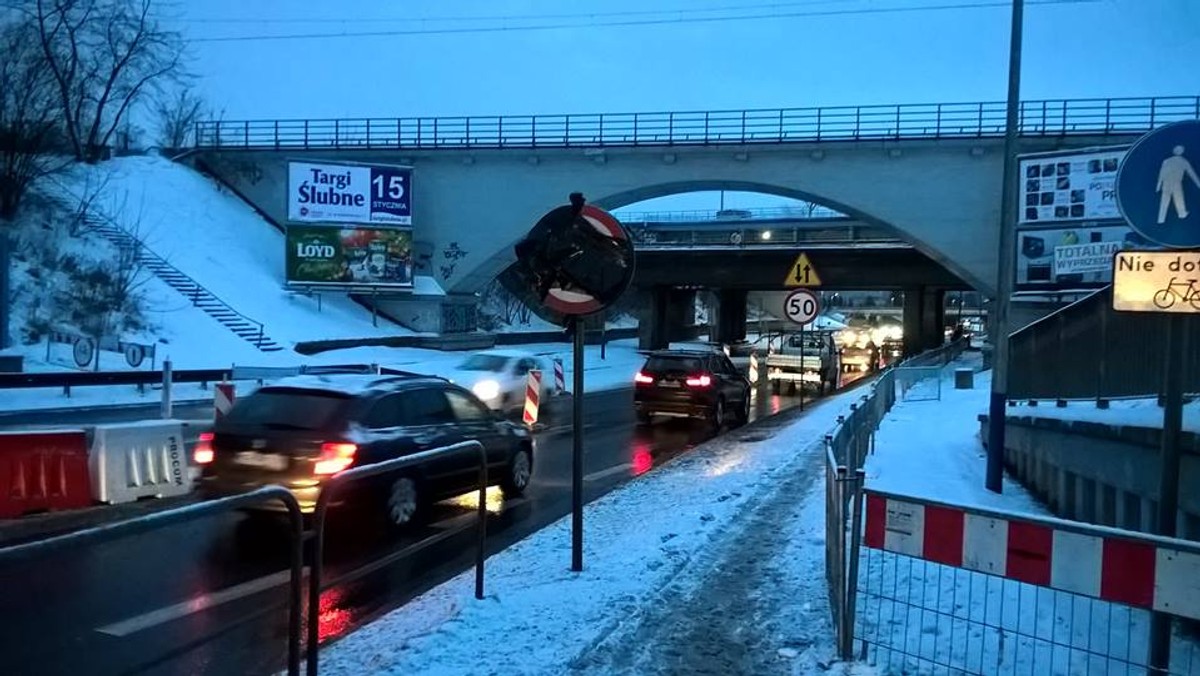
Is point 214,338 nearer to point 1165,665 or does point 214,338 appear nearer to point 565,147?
point 565,147

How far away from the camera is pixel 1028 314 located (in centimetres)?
3425

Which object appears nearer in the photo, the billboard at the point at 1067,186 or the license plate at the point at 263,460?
the license plate at the point at 263,460

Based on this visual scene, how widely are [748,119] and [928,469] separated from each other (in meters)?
27.0

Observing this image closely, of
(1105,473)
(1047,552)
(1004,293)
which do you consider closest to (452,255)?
(1004,293)

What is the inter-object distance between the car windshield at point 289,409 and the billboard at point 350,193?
1247 inches

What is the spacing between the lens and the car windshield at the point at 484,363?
23.5m

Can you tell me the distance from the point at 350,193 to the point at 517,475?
30.9 meters

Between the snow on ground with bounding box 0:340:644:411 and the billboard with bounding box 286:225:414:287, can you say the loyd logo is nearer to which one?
the billboard with bounding box 286:225:414:287

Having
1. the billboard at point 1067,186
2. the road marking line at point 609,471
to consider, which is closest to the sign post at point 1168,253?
the road marking line at point 609,471

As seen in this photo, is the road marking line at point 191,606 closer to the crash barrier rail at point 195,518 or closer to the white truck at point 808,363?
the crash barrier rail at point 195,518

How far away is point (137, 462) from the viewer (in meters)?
10.6

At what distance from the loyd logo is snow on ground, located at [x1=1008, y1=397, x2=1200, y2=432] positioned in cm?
3294

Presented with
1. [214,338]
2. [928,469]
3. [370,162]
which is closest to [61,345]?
[214,338]

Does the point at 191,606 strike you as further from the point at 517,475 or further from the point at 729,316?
the point at 729,316
